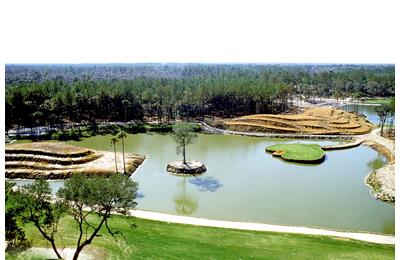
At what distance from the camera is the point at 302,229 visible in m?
31.4

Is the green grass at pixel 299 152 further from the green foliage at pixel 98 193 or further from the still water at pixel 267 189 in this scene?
the green foliage at pixel 98 193

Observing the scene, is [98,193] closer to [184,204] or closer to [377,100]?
[184,204]

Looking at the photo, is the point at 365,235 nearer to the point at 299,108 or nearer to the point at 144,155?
the point at 144,155

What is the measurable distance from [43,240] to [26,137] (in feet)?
152

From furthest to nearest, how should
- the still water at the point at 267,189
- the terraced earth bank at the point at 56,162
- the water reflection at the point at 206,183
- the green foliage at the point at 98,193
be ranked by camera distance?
the terraced earth bank at the point at 56,162 < the water reflection at the point at 206,183 < the still water at the point at 267,189 < the green foliage at the point at 98,193

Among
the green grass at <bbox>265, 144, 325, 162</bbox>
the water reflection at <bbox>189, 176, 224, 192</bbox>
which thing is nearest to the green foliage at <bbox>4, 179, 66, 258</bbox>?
the water reflection at <bbox>189, 176, 224, 192</bbox>

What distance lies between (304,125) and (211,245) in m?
52.3

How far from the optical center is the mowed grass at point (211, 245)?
85.7ft

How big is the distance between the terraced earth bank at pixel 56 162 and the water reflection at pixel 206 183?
871cm

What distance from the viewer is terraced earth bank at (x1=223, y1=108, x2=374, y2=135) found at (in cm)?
7262

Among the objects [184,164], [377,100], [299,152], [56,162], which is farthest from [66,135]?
[377,100]

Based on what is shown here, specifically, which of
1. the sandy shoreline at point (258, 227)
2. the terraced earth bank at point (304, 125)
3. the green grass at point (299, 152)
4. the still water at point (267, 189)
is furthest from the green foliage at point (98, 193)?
the terraced earth bank at point (304, 125)

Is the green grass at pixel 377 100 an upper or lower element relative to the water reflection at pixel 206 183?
lower

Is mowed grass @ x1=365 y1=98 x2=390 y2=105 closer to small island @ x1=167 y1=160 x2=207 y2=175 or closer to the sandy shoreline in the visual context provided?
small island @ x1=167 y1=160 x2=207 y2=175
